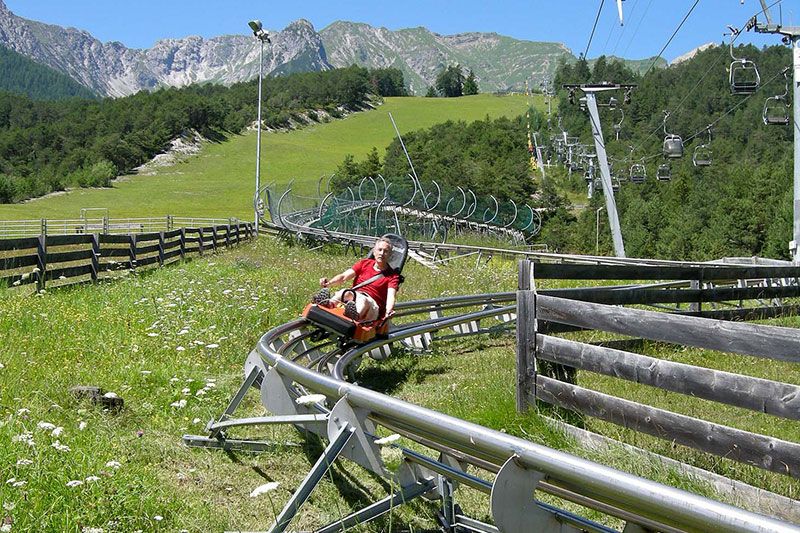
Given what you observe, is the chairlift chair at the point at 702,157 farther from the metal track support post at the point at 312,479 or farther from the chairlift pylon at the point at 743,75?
the metal track support post at the point at 312,479

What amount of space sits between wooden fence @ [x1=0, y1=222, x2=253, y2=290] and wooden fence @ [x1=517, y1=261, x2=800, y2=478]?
8.89m

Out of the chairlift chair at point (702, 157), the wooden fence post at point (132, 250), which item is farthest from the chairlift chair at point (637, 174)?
the wooden fence post at point (132, 250)

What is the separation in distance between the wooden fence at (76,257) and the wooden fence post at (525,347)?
8813 mm

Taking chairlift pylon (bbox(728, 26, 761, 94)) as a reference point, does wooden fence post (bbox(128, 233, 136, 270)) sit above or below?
below

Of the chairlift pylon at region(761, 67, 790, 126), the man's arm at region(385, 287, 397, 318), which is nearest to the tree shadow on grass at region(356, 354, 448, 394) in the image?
the man's arm at region(385, 287, 397, 318)

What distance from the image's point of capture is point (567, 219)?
96.4 m

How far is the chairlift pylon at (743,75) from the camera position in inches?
921

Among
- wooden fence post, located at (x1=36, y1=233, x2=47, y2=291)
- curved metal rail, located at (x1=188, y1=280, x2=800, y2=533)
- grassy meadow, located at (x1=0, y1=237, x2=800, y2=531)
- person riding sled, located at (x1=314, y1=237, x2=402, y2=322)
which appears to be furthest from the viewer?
wooden fence post, located at (x1=36, y1=233, x2=47, y2=291)

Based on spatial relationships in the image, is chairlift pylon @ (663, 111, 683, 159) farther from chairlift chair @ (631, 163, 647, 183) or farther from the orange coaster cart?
the orange coaster cart

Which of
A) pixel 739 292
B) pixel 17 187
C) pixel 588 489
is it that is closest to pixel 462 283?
pixel 739 292

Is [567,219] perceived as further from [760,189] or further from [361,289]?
[361,289]

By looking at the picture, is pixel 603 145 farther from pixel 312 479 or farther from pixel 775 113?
pixel 312 479

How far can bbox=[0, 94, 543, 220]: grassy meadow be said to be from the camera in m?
73.4

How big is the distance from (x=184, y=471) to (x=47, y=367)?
2465 millimetres
